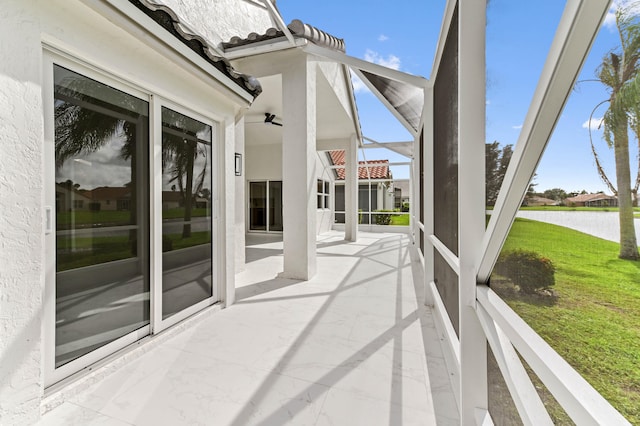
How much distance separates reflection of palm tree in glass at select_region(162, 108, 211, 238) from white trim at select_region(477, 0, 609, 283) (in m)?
2.94

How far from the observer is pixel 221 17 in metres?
5.07

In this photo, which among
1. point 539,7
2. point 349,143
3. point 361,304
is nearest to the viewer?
point 539,7

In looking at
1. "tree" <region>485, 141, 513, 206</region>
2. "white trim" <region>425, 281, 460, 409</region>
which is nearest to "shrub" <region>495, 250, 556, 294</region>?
"tree" <region>485, 141, 513, 206</region>

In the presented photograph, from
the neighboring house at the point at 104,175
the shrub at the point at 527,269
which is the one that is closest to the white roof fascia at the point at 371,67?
the neighboring house at the point at 104,175

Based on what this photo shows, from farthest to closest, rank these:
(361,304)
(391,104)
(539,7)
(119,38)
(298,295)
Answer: (391,104) < (298,295) < (361,304) < (119,38) < (539,7)

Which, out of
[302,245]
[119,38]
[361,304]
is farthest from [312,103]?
[361,304]

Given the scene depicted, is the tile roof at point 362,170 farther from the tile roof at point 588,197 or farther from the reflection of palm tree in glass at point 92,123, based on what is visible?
the tile roof at point 588,197

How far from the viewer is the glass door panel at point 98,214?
196 centimetres

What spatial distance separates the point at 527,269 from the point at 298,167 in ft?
13.6

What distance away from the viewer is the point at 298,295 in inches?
162

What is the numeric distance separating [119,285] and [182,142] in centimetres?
158

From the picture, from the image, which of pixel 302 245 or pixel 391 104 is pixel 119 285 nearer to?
pixel 302 245

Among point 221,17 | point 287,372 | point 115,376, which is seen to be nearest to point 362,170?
point 221,17

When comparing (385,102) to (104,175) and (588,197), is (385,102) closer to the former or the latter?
(104,175)
